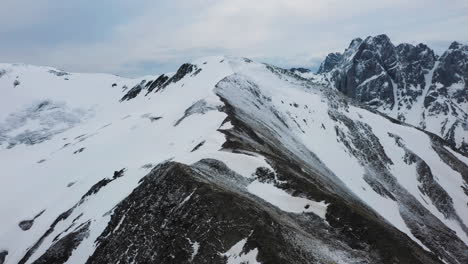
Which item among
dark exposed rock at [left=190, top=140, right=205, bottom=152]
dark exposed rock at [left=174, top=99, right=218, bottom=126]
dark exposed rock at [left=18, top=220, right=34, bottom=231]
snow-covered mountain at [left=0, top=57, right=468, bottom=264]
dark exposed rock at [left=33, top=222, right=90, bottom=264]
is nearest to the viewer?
snow-covered mountain at [left=0, top=57, right=468, bottom=264]

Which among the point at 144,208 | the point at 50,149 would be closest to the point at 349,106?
the point at 50,149

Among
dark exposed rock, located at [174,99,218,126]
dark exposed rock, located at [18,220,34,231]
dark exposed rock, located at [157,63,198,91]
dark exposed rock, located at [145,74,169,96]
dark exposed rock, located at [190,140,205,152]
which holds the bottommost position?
dark exposed rock, located at [18,220,34,231]

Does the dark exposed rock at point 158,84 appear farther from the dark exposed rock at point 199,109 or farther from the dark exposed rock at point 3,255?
the dark exposed rock at point 3,255

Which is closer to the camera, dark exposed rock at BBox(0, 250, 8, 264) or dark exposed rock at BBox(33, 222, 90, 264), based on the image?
dark exposed rock at BBox(33, 222, 90, 264)

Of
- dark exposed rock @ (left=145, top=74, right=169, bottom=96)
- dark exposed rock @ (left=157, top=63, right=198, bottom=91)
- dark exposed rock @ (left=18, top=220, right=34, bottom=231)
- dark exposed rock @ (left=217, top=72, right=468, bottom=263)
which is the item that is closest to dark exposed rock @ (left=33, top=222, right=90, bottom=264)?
dark exposed rock @ (left=217, top=72, right=468, bottom=263)

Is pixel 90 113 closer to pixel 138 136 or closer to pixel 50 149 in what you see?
pixel 50 149

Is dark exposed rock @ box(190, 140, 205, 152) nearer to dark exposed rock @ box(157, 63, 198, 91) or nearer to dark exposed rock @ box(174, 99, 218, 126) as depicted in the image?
dark exposed rock @ box(174, 99, 218, 126)

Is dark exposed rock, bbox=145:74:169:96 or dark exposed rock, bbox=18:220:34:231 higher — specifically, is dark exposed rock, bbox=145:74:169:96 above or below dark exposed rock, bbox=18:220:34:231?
above

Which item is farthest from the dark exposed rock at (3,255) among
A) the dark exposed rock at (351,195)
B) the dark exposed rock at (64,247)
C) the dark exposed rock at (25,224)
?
the dark exposed rock at (351,195)
